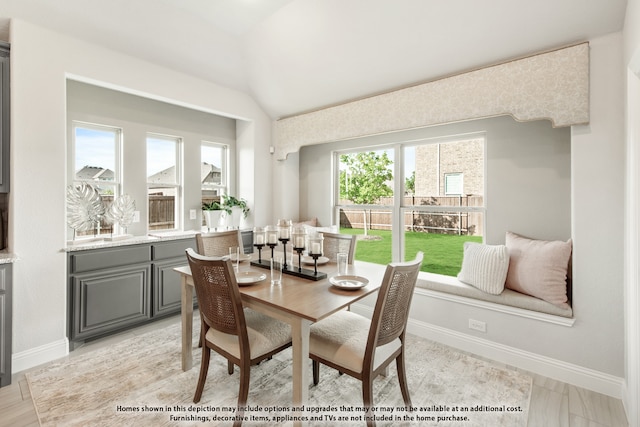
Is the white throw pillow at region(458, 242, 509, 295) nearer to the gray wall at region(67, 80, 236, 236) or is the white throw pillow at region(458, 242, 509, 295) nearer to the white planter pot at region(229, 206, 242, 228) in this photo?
the white planter pot at region(229, 206, 242, 228)

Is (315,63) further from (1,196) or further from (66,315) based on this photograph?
(66,315)

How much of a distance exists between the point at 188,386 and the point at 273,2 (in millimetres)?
3363

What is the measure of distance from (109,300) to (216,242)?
114cm

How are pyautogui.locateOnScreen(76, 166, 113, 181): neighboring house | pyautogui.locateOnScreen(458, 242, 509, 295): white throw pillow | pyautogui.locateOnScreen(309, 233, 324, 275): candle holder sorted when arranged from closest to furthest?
pyautogui.locateOnScreen(309, 233, 324, 275): candle holder, pyautogui.locateOnScreen(458, 242, 509, 295): white throw pillow, pyautogui.locateOnScreen(76, 166, 113, 181): neighboring house

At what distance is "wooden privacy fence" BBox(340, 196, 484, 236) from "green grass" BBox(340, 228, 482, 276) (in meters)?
0.08

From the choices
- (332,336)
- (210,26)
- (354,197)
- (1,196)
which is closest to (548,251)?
(332,336)

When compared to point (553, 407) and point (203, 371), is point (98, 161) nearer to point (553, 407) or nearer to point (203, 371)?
point (203, 371)

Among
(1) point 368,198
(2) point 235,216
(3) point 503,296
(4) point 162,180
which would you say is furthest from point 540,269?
(4) point 162,180

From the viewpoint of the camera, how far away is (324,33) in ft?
9.61

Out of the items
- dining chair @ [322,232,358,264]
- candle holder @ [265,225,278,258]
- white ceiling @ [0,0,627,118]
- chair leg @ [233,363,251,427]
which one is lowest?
chair leg @ [233,363,251,427]

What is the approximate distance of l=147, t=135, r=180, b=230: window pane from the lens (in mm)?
3686

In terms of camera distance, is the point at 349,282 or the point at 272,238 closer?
the point at 349,282

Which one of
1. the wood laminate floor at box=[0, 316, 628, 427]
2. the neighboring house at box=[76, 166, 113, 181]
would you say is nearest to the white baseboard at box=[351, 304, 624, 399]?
the wood laminate floor at box=[0, 316, 628, 427]

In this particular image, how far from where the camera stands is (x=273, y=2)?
9.27 feet
